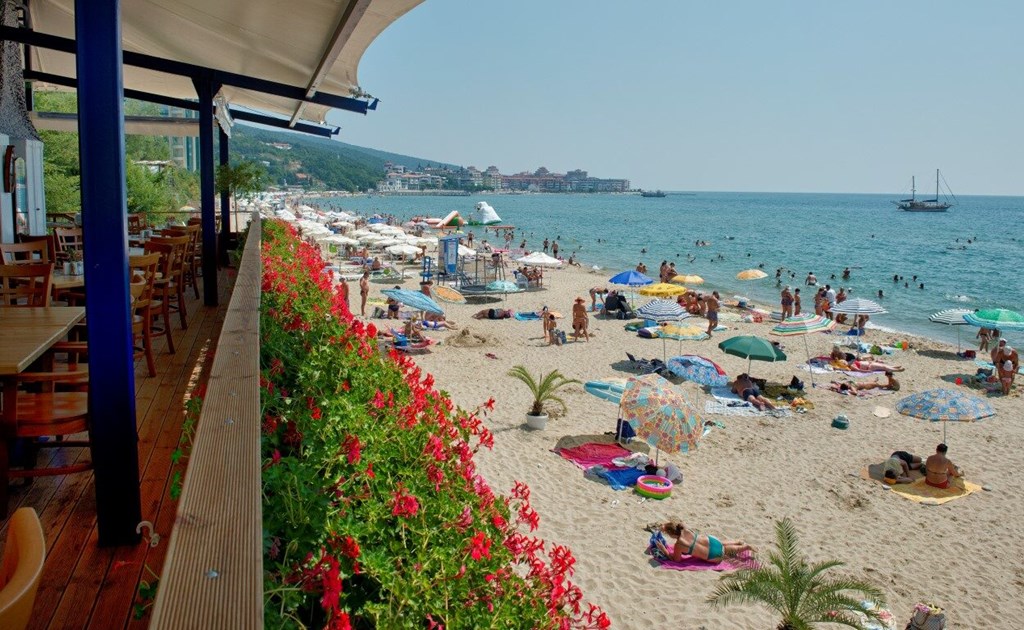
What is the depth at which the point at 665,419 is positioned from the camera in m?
9.84

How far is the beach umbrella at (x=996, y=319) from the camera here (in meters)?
18.1

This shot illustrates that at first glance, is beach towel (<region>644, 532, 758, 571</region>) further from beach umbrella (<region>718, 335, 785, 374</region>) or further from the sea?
the sea

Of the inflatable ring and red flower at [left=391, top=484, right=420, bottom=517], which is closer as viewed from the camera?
red flower at [left=391, top=484, right=420, bottom=517]

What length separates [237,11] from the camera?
5.77 meters

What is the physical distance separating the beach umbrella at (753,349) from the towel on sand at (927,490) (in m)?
3.97

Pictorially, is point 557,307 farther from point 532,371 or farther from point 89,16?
point 89,16

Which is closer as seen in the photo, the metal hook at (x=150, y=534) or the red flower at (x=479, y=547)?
the metal hook at (x=150, y=534)

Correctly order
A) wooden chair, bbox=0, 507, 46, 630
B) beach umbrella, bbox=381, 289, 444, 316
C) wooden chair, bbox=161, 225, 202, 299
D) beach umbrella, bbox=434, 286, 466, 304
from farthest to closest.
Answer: beach umbrella, bbox=434, 286, 466, 304
beach umbrella, bbox=381, 289, 444, 316
wooden chair, bbox=161, 225, 202, 299
wooden chair, bbox=0, 507, 46, 630

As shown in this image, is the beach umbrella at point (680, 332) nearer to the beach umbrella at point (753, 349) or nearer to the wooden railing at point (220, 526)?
the beach umbrella at point (753, 349)

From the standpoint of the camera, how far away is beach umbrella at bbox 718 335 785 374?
565 inches

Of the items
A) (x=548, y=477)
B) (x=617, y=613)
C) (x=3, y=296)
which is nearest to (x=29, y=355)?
(x=3, y=296)

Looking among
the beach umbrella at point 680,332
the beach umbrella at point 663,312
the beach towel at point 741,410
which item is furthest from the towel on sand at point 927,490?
the beach umbrella at point 663,312

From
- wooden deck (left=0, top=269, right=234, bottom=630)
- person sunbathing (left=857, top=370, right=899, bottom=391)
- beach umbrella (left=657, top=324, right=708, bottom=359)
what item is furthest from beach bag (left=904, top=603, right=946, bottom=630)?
beach umbrella (left=657, top=324, right=708, bottom=359)

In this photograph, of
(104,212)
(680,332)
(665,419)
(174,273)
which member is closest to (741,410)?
(680,332)
